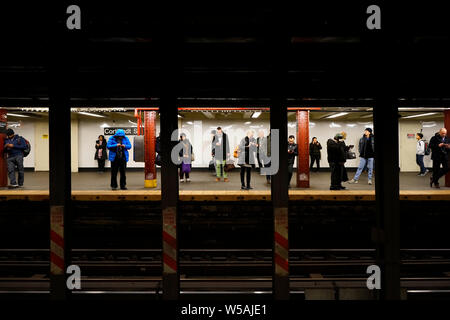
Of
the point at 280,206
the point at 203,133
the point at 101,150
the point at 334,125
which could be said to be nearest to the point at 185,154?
the point at 101,150

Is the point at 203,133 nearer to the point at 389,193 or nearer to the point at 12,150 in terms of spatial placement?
the point at 12,150

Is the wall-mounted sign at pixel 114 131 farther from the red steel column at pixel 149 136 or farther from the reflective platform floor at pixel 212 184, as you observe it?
the red steel column at pixel 149 136

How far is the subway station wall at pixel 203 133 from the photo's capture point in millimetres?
14163

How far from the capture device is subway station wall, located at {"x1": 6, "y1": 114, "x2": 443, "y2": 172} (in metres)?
14.2

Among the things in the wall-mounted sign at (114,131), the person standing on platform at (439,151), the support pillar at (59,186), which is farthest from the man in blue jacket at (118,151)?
the person standing on platform at (439,151)

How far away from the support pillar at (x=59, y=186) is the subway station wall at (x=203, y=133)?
11899 mm

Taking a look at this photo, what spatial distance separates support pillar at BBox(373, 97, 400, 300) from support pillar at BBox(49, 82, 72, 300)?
2760mm

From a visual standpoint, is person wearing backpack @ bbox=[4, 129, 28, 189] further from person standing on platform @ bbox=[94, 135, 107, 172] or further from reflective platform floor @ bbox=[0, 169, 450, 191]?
person standing on platform @ bbox=[94, 135, 107, 172]

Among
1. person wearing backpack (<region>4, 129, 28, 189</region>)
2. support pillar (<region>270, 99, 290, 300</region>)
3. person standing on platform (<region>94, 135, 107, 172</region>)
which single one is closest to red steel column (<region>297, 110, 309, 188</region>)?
support pillar (<region>270, 99, 290, 300</region>)
